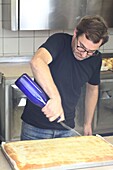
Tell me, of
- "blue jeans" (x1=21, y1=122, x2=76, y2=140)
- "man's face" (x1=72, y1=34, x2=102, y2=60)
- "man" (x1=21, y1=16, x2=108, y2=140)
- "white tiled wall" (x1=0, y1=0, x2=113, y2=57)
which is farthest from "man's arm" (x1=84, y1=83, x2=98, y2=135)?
"white tiled wall" (x1=0, y1=0, x2=113, y2=57)

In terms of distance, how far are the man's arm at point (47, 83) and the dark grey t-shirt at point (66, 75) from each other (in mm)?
95

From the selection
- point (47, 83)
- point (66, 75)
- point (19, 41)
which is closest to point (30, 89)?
point (47, 83)

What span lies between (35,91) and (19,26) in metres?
1.45

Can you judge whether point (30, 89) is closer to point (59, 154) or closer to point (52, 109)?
point (52, 109)

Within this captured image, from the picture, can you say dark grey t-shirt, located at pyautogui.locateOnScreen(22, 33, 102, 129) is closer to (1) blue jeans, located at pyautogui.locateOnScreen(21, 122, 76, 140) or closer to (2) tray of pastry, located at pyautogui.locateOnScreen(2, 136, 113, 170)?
(1) blue jeans, located at pyautogui.locateOnScreen(21, 122, 76, 140)

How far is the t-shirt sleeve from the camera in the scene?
1.55 meters

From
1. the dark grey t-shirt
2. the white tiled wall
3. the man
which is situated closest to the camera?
the man

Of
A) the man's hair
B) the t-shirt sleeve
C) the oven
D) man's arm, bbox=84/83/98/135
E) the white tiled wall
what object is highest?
the man's hair

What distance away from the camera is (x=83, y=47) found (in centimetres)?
153

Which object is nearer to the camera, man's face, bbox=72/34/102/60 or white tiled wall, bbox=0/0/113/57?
man's face, bbox=72/34/102/60

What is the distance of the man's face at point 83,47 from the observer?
150cm

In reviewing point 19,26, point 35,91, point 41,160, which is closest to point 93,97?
point 35,91

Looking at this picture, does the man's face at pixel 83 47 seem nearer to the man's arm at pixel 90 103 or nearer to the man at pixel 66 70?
the man at pixel 66 70

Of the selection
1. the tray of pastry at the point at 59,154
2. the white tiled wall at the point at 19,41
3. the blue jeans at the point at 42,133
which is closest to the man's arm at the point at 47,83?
the tray of pastry at the point at 59,154
